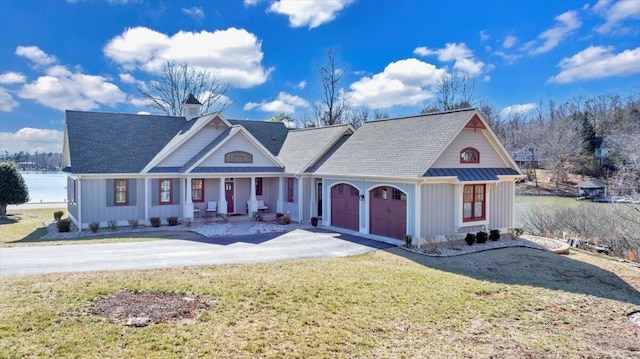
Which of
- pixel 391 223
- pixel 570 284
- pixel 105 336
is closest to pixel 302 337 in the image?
pixel 105 336

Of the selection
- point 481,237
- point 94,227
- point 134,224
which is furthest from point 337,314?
point 94,227

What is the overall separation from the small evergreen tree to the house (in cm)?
317

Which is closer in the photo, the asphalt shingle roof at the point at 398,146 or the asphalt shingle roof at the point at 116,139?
the asphalt shingle roof at the point at 398,146

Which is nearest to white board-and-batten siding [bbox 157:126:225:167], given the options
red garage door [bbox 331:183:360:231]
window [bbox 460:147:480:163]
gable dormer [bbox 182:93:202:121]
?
gable dormer [bbox 182:93:202:121]

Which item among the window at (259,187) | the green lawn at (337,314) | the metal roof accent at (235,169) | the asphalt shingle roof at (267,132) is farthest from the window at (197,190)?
the green lawn at (337,314)

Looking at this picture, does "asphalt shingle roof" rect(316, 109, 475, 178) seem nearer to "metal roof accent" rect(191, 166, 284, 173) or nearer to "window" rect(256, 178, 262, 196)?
"metal roof accent" rect(191, 166, 284, 173)

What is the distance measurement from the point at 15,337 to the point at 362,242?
1264 cm

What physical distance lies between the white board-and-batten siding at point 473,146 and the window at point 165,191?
46.6 feet

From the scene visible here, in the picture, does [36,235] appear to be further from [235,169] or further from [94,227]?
[235,169]

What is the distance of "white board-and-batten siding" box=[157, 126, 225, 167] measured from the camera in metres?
22.5

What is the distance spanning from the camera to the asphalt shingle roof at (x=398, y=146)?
1705 centimetres

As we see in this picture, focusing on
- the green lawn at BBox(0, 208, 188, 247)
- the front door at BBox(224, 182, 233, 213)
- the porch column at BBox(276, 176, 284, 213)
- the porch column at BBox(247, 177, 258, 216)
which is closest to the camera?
the green lawn at BBox(0, 208, 188, 247)

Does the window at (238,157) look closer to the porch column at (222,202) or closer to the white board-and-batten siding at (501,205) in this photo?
the porch column at (222,202)

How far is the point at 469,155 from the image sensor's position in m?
18.3
